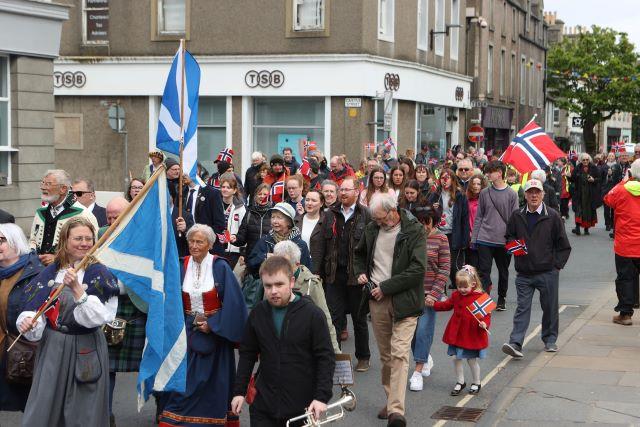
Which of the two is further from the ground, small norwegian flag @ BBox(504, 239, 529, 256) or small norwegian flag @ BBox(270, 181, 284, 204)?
small norwegian flag @ BBox(270, 181, 284, 204)

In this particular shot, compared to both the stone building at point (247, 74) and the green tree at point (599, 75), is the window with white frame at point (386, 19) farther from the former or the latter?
the green tree at point (599, 75)

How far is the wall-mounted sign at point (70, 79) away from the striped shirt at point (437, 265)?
76.9 feet

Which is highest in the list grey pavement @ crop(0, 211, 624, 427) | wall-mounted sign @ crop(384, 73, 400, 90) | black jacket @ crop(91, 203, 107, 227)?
wall-mounted sign @ crop(384, 73, 400, 90)

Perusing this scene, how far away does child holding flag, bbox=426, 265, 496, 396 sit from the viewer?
9539 mm

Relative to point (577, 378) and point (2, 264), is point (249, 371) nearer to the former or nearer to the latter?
point (2, 264)

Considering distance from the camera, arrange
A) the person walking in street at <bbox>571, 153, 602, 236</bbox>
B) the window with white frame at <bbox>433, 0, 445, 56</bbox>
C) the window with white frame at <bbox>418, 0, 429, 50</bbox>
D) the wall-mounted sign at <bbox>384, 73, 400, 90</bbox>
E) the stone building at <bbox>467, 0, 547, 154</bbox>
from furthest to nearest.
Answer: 1. the stone building at <bbox>467, 0, 547, 154</bbox>
2. the window with white frame at <bbox>433, 0, 445, 56</bbox>
3. the window with white frame at <bbox>418, 0, 429, 50</bbox>
4. the wall-mounted sign at <bbox>384, 73, 400, 90</bbox>
5. the person walking in street at <bbox>571, 153, 602, 236</bbox>

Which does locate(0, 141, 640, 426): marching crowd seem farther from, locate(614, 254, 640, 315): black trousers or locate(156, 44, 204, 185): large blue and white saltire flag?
locate(156, 44, 204, 185): large blue and white saltire flag

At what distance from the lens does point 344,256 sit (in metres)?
10.7

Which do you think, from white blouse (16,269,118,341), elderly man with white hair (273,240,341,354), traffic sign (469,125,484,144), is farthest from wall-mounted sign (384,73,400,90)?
white blouse (16,269,118,341)

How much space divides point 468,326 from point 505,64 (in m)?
40.1

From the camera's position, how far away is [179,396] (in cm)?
772

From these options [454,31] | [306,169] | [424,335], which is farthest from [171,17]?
[424,335]

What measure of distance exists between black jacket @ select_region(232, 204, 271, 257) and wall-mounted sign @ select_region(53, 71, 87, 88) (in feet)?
68.0

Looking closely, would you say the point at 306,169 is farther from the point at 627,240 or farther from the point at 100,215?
the point at 100,215
